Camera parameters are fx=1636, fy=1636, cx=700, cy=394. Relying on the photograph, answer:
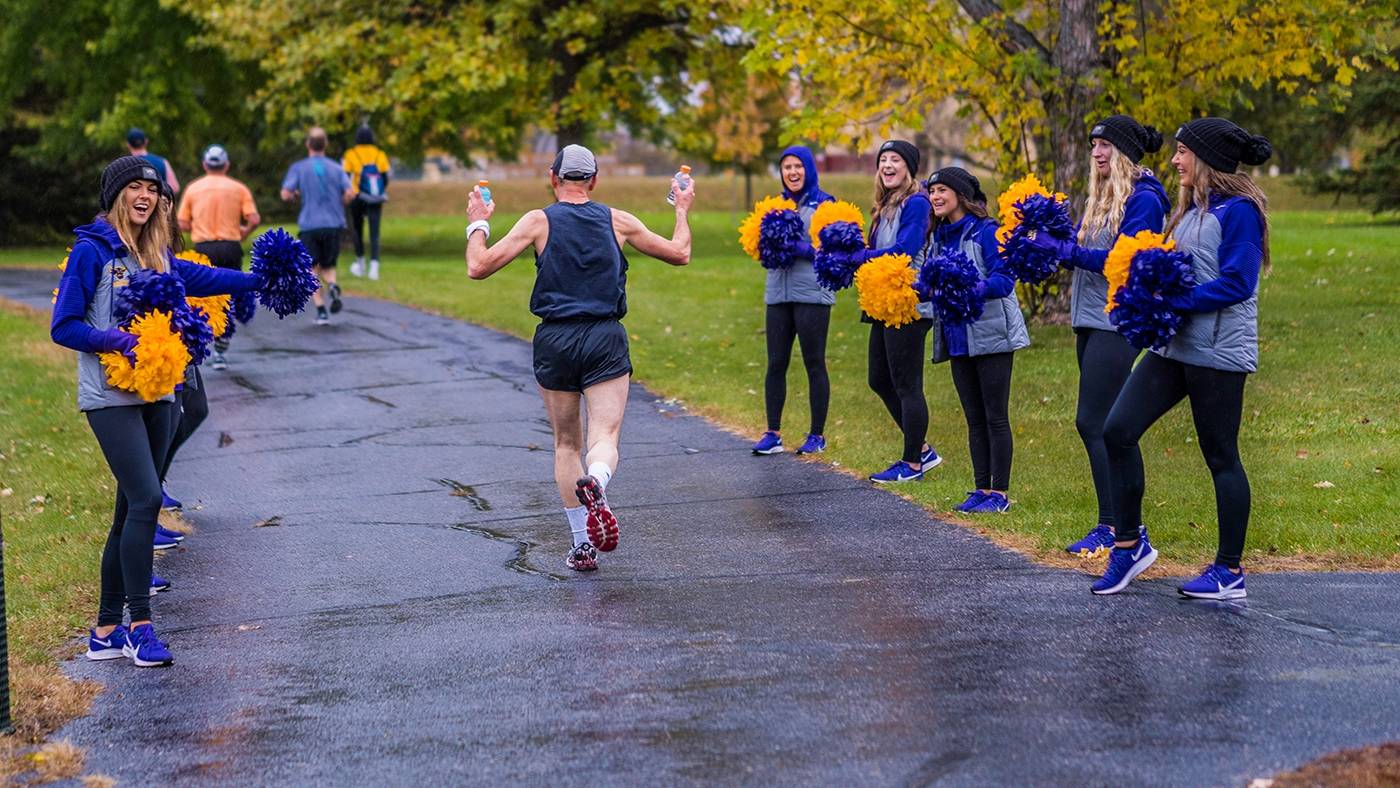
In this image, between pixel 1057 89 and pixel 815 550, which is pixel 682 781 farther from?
pixel 1057 89

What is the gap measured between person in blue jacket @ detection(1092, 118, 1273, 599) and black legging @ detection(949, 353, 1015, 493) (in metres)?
1.82

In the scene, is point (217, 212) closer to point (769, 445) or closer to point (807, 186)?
point (769, 445)

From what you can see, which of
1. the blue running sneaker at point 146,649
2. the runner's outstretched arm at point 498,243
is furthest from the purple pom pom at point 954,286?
the blue running sneaker at point 146,649

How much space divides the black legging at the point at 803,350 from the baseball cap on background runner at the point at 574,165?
126 inches

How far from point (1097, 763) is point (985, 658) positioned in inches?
46.7

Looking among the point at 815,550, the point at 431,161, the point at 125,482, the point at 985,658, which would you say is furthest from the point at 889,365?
the point at 431,161

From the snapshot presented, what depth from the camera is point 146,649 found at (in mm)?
6562

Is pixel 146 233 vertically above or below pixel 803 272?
above

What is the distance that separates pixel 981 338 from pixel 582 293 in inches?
95.2

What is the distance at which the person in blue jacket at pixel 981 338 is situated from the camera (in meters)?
8.77

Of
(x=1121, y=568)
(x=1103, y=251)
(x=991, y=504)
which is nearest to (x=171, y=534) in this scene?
(x=991, y=504)

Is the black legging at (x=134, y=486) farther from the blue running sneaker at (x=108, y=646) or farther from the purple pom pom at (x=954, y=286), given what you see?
the purple pom pom at (x=954, y=286)

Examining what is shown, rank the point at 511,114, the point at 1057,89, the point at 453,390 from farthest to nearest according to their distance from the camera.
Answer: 1. the point at 511,114
2. the point at 1057,89
3. the point at 453,390

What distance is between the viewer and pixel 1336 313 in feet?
55.2
